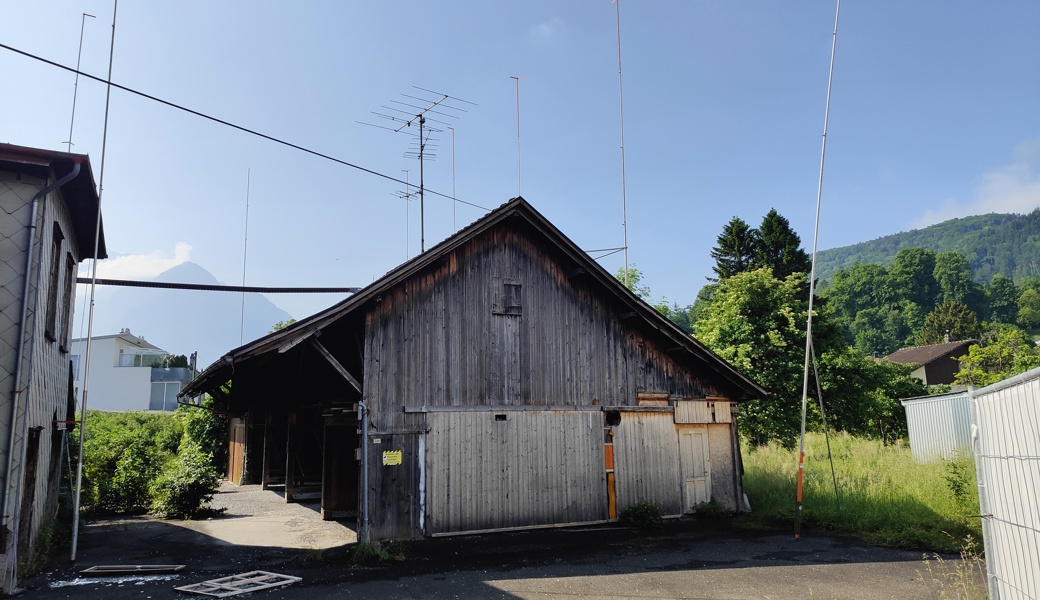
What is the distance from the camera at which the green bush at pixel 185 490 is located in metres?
15.7

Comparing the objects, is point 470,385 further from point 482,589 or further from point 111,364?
point 111,364

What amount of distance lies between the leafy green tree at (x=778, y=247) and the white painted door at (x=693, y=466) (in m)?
34.6

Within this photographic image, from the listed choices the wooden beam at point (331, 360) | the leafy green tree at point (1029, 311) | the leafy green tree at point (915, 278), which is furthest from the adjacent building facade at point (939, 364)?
the wooden beam at point (331, 360)

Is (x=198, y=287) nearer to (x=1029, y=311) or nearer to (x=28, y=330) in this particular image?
(x=28, y=330)

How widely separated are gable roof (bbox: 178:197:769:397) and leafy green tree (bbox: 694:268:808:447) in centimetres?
930

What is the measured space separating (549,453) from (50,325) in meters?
8.93

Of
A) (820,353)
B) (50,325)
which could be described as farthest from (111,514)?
(820,353)

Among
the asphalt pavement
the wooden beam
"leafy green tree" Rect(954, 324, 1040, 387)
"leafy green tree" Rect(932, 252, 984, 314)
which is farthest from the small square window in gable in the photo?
"leafy green tree" Rect(932, 252, 984, 314)

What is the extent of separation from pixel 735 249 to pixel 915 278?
72.4m

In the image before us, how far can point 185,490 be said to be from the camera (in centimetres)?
1575

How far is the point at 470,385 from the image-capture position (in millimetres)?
13219

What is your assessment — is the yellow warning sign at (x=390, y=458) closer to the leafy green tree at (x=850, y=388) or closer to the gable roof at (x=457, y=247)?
the gable roof at (x=457, y=247)

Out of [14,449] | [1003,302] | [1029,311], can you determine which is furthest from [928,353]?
[14,449]

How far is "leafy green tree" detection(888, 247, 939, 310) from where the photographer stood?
105 m
